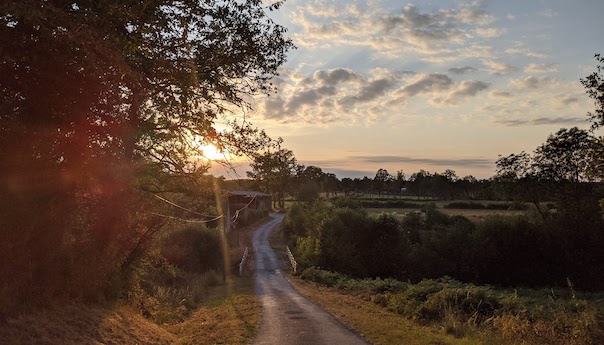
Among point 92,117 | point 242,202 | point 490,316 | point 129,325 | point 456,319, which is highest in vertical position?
point 92,117

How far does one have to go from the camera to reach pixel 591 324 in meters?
14.6

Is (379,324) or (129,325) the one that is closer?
(129,325)

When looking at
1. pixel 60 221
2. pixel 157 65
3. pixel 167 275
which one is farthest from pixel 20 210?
pixel 167 275

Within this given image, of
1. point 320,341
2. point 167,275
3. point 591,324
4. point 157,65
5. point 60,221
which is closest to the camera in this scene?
point 157,65

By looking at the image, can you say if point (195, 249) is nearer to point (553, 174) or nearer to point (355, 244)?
point (355, 244)

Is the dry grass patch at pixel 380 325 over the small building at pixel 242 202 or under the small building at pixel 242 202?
under

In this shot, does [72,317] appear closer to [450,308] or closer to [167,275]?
[450,308]

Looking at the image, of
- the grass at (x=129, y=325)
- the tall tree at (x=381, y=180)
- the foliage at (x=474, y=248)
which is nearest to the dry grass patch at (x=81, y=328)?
the grass at (x=129, y=325)

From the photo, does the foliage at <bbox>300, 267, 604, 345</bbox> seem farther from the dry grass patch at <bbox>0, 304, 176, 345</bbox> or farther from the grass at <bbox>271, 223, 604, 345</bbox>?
Answer: the dry grass patch at <bbox>0, 304, 176, 345</bbox>

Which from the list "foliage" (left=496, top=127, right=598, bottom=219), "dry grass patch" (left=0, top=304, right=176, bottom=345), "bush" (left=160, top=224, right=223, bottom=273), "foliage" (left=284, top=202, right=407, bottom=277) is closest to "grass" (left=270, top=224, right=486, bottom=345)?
"dry grass patch" (left=0, top=304, right=176, bottom=345)

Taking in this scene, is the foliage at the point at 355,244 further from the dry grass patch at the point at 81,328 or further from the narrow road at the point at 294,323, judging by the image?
the dry grass patch at the point at 81,328

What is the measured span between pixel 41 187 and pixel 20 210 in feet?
2.06

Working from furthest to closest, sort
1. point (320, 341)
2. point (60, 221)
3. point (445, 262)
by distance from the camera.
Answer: point (445, 262), point (320, 341), point (60, 221)

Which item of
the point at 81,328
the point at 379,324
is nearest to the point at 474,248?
the point at 379,324
